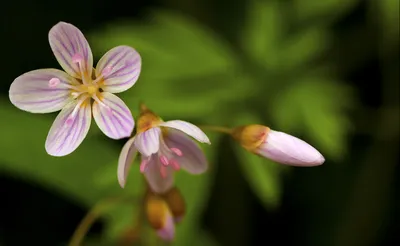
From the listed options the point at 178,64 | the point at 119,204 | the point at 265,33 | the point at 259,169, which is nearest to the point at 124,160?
the point at 119,204

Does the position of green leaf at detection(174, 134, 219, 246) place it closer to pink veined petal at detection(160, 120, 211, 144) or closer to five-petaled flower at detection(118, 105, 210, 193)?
five-petaled flower at detection(118, 105, 210, 193)

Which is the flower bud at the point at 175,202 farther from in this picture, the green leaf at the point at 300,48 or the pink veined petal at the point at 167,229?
the green leaf at the point at 300,48

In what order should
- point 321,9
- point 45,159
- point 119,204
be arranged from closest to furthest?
point 119,204 → point 45,159 → point 321,9

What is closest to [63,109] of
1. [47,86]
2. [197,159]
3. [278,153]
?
[47,86]

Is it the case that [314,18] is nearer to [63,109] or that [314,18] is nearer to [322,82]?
[322,82]

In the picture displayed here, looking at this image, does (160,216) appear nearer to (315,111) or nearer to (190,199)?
(190,199)

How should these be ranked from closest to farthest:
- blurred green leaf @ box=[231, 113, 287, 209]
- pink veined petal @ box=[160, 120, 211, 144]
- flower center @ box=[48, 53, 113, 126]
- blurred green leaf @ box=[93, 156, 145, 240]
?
pink veined petal @ box=[160, 120, 211, 144] → flower center @ box=[48, 53, 113, 126] → blurred green leaf @ box=[93, 156, 145, 240] → blurred green leaf @ box=[231, 113, 287, 209]

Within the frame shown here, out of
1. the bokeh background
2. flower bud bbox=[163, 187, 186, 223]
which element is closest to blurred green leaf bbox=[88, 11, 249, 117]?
the bokeh background
